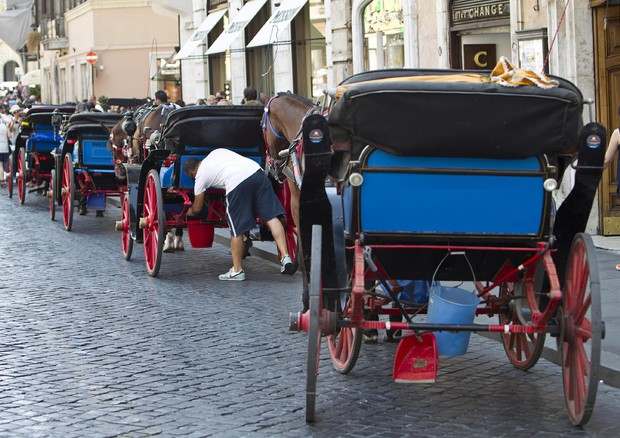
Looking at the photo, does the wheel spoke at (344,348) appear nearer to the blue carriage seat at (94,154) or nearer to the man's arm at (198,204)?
the man's arm at (198,204)

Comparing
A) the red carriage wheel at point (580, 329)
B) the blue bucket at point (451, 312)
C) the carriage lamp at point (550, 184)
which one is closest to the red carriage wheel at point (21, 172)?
the blue bucket at point (451, 312)

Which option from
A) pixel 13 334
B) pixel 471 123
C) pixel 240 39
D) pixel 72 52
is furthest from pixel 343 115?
pixel 72 52

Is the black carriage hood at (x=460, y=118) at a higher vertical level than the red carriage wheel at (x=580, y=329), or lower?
higher

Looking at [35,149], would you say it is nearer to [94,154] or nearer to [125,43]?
[94,154]

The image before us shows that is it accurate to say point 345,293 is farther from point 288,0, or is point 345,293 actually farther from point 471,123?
point 288,0

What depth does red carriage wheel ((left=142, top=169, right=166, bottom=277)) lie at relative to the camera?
1284cm

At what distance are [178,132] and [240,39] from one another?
1844 centimetres

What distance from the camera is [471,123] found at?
6.67 m

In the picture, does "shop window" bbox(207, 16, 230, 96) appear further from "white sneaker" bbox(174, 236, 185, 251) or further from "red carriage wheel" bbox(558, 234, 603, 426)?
"red carriage wheel" bbox(558, 234, 603, 426)

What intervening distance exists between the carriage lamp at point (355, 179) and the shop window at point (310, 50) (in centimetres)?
1870

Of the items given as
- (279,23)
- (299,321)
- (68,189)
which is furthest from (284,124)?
(279,23)

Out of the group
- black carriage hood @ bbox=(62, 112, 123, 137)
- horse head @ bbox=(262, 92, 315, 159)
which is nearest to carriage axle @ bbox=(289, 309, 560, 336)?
horse head @ bbox=(262, 92, 315, 159)

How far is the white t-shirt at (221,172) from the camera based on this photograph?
1238cm

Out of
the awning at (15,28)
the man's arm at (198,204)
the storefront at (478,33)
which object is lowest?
the man's arm at (198,204)
